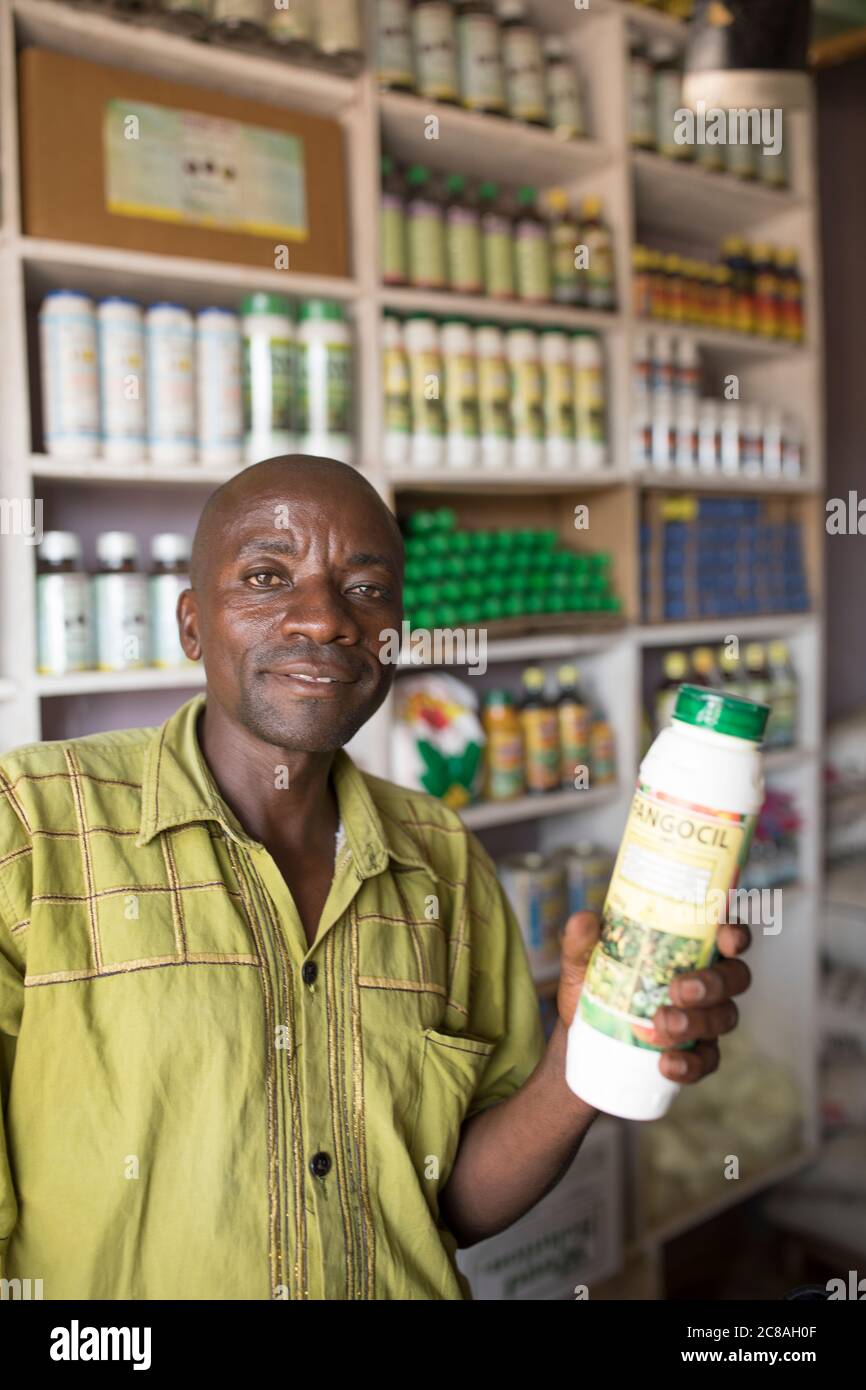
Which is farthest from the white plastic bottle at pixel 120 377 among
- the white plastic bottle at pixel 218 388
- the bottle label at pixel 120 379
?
the white plastic bottle at pixel 218 388

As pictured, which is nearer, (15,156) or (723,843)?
(723,843)

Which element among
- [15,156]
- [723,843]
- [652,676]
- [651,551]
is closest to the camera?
[723,843]

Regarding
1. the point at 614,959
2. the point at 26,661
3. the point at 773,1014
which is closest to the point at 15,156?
the point at 26,661

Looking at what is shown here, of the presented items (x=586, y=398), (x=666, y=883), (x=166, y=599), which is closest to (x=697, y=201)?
(x=586, y=398)

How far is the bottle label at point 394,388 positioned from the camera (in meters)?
2.24

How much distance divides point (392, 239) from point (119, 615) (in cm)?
95

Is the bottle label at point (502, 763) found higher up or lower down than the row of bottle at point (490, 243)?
lower down

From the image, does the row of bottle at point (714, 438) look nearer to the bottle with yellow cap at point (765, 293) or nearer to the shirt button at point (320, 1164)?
the bottle with yellow cap at point (765, 293)

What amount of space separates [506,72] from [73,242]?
1.16 metres

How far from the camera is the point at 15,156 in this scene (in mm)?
1799

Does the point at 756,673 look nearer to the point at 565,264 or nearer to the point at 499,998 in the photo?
the point at 565,264

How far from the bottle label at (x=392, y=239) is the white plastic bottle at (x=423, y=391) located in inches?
3.6

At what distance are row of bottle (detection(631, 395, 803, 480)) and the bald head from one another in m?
1.71
